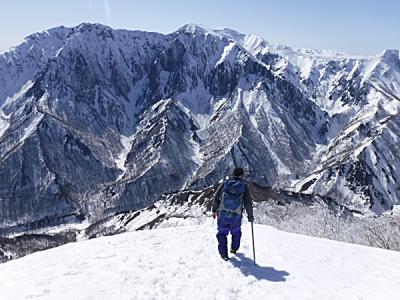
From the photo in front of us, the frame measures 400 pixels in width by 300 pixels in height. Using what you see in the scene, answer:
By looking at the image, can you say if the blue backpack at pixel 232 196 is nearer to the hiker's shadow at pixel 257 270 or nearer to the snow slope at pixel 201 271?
the hiker's shadow at pixel 257 270

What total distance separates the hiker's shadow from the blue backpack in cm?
206

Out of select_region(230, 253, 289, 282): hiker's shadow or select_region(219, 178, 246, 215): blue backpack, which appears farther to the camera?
select_region(219, 178, 246, 215): blue backpack

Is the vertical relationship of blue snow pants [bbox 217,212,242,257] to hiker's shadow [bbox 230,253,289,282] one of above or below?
above

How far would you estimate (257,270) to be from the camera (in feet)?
63.8

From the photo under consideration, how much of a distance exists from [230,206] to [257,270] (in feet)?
9.48

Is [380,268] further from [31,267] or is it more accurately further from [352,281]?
[31,267]

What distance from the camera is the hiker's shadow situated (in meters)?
18.7

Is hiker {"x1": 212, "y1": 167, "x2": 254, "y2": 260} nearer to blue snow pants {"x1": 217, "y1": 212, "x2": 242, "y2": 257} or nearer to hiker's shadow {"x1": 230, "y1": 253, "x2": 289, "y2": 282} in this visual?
blue snow pants {"x1": 217, "y1": 212, "x2": 242, "y2": 257}

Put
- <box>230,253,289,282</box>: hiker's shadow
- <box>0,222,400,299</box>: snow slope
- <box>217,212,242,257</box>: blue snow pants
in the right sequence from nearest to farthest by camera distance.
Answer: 1. <box>0,222,400,299</box>: snow slope
2. <box>230,253,289,282</box>: hiker's shadow
3. <box>217,212,242,257</box>: blue snow pants

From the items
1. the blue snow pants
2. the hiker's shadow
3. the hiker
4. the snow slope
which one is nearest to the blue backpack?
the hiker

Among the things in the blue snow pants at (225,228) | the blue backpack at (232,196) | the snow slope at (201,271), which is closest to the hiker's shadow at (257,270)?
the snow slope at (201,271)

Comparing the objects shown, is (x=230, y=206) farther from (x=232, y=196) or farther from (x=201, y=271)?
(x=201, y=271)

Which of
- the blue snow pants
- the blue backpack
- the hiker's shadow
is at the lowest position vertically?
the hiker's shadow

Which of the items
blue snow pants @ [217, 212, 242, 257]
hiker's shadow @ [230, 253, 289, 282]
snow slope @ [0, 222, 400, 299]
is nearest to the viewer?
snow slope @ [0, 222, 400, 299]
